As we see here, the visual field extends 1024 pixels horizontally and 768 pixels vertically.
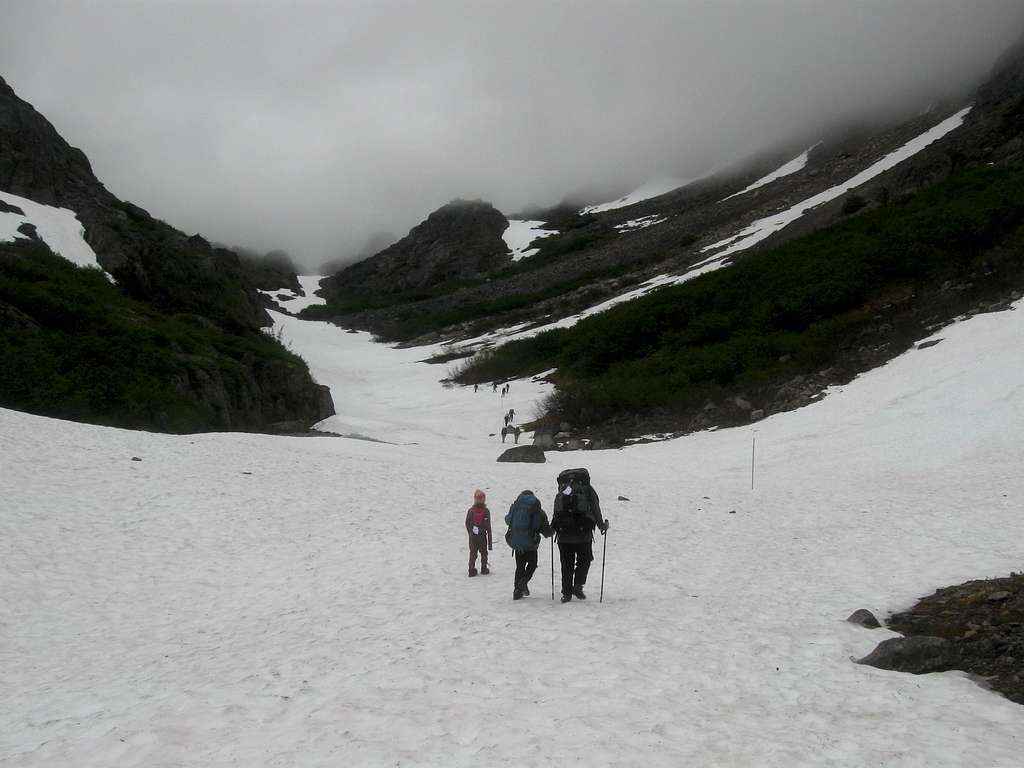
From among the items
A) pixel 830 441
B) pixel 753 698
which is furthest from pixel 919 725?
pixel 830 441

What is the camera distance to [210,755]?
4480 mm

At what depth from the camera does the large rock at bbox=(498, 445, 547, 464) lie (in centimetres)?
2455

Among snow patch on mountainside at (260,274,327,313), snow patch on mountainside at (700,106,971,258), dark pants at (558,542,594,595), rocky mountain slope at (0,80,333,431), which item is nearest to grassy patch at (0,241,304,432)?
rocky mountain slope at (0,80,333,431)

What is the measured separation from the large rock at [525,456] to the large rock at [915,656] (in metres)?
18.5

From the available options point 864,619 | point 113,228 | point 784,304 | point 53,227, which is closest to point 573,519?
point 864,619

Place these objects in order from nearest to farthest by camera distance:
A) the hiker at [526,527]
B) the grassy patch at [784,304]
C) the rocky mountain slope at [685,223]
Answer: the hiker at [526,527], the grassy patch at [784,304], the rocky mountain slope at [685,223]

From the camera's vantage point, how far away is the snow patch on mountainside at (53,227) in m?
34.6

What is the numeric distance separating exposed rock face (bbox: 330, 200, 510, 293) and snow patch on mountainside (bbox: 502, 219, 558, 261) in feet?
5.55

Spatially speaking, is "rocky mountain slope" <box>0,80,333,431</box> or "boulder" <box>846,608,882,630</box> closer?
"boulder" <box>846,608,882,630</box>

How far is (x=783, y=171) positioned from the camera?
89062 millimetres

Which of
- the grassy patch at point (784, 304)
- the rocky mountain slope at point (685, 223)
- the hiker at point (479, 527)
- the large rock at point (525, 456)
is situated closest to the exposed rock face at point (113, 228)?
the grassy patch at point (784, 304)

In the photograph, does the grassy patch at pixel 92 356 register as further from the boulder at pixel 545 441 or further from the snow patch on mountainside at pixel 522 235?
the snow patch on mountainside at pixel 522 235

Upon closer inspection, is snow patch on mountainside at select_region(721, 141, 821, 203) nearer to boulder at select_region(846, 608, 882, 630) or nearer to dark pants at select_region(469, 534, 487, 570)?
dark pants at select_region(469, 534, 487, 570)

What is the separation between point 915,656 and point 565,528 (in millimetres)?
3793
